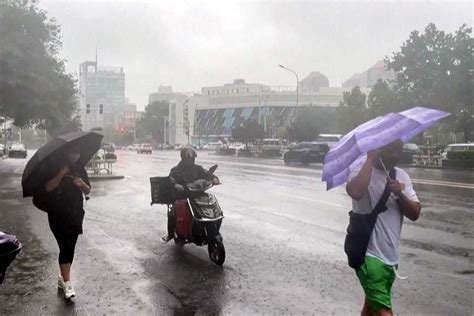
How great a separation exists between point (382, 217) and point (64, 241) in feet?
11.5

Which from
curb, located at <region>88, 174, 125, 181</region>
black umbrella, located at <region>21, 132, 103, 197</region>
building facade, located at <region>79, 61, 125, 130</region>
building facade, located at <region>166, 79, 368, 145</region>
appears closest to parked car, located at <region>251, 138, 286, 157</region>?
curb, located at <region>88, 174, 125, 181</region>

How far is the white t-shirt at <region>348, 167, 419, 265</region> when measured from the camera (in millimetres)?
3512

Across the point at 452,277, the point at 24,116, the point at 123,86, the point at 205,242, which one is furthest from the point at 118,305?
the point at 123,86

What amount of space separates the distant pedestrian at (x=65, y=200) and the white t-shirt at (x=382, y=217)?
3.13 metres

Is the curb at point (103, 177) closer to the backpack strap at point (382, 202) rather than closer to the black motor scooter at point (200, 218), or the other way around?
the black motor scooter at point (200, 218)

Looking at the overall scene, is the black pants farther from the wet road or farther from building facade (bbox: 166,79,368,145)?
building facade (bbox: 166,79,368,145)

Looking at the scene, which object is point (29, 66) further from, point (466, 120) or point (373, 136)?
point (466, 120)

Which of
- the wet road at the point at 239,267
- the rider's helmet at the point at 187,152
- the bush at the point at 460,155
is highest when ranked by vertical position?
the rider's helmet at the point at 187,152

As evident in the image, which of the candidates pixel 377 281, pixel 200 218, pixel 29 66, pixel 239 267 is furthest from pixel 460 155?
pixel 377 281

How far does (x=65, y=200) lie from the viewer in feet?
17.8

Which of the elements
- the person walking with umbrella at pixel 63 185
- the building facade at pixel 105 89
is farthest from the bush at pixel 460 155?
the building facade at pixel 105 89

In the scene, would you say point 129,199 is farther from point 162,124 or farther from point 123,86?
point 123,86

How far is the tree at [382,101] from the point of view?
141ft

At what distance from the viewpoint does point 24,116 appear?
26.2 m
